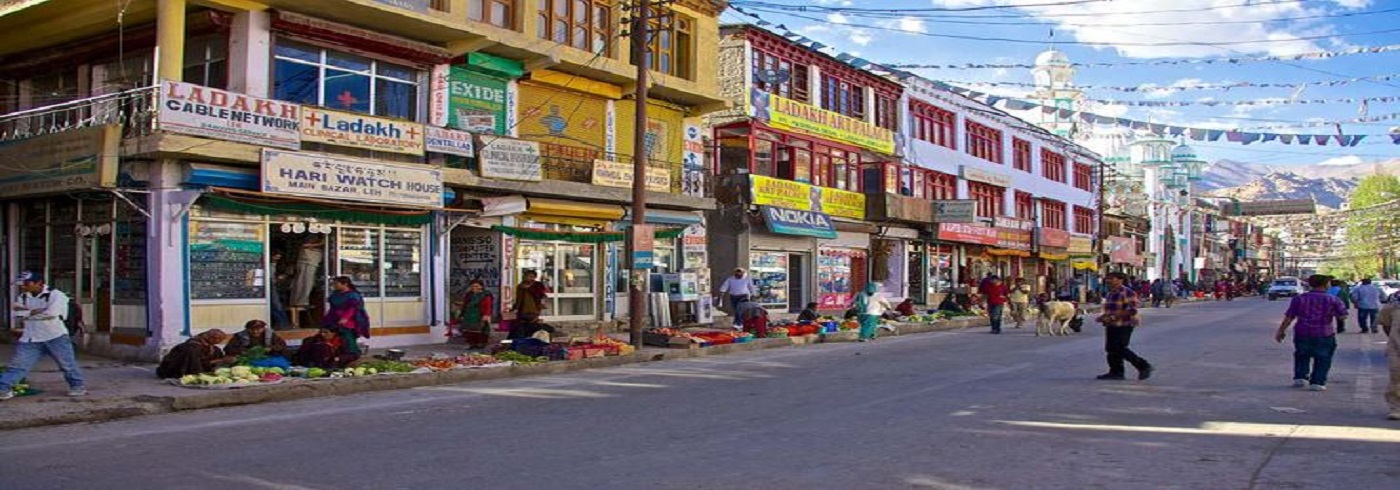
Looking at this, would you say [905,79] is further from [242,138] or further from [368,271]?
[242,138]

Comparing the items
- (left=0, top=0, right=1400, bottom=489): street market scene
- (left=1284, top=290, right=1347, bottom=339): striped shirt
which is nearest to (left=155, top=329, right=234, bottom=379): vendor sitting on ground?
(left=0, top=0, right=1400, bottom=489): street market scene

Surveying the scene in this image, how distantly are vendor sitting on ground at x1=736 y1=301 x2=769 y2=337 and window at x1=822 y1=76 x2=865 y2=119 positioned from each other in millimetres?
12361

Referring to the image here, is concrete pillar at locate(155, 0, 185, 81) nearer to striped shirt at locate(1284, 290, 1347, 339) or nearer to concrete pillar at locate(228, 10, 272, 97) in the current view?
concrete pillar at locate(228, 10, 272, 97)

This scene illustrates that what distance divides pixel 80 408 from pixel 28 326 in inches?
51.0

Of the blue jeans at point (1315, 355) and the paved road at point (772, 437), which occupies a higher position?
the blue jeans at point (1315, 355)

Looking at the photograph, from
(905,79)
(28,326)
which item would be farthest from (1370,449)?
(905,79)

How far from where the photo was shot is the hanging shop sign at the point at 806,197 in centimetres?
2952

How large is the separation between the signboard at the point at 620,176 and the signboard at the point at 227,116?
24.3 feet

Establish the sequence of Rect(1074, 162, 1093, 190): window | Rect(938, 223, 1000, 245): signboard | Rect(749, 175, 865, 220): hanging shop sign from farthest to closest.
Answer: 1. Rect(1074, 162, 1093, 190): window
2. Rect(938, 223, 1000, 245): signboard
3. Rect(749, 175, 865, 220): hanging shop sign

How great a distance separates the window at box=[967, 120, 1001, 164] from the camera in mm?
44438

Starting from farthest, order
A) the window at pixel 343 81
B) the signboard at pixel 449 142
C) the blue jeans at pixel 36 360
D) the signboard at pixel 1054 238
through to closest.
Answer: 1. the signboard at pixel 1054 238
2. the signboard at pixel 449 142
3. the window at pixel 343 81
4. the blue jeans at pixel 36 360

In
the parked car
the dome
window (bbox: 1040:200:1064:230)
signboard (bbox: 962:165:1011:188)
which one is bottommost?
the parked car

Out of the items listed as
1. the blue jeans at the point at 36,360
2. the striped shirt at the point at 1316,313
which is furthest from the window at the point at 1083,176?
the blue jeans at the point at 36,360

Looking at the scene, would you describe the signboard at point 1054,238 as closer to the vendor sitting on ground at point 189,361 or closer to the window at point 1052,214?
the window at point 1052,214
